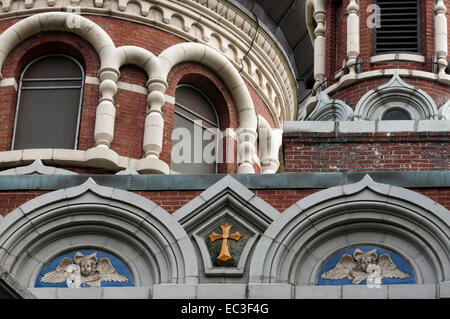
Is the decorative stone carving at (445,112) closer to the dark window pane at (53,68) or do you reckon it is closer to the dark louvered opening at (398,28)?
the dark louvered opening at (398,28)

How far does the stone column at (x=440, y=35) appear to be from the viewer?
97.3ft

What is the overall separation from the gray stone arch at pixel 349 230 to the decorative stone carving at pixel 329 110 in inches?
200

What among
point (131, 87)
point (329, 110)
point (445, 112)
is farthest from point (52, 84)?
point (445, 112)

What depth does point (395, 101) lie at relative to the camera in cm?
2898

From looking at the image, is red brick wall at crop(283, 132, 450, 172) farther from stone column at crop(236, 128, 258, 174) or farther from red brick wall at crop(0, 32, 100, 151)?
stone column at crop(236, 128, 258, 174)

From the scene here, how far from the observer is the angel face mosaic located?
24.0m

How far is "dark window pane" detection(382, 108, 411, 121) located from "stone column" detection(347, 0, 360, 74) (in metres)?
1.20

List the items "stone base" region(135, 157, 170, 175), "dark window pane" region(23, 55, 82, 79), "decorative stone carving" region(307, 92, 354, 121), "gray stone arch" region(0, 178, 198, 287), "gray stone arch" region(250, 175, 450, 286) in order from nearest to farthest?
1. "gray stone arch" region(250, 175, 450, 286)
2. "gray stone arch" region(0, 178, 198, 287)
3. "decorative stone carving" region(307, 92, 354, 121)
4. "stone base" region(135, 157, 170, 175)
5. "dark window pane" region(23, 55, 82, 79)

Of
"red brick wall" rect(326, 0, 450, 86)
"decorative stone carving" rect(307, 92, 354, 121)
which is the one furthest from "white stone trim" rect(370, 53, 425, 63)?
"decorative stone carving" rect(307, 92, 354, 121)

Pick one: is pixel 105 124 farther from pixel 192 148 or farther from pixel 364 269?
pixel 364 269

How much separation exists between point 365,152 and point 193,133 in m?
7.62
